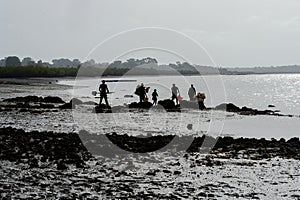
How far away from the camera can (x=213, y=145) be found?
898 inches

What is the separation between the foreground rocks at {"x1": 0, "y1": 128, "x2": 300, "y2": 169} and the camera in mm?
17609

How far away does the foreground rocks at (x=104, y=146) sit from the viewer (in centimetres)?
1761

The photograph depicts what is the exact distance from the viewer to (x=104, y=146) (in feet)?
68.2

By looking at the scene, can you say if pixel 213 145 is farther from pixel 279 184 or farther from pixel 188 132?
pixel 279 184

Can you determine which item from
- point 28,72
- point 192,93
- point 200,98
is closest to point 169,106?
point 192,93

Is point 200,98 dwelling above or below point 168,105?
above

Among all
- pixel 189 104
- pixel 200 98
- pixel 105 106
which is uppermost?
pixel 200 98

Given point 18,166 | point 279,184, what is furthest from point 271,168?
point 18,166

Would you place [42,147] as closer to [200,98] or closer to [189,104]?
[200,98]

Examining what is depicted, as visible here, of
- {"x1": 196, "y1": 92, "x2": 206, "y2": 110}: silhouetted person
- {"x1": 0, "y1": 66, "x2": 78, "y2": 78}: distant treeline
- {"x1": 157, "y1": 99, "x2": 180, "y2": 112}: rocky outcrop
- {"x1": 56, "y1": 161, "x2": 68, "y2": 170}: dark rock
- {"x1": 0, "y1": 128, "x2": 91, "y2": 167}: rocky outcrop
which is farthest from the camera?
{"x1": 0, "y1": 66, "x2": 78, "y2": 78}: distant treeline

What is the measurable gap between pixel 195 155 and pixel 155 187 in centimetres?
629

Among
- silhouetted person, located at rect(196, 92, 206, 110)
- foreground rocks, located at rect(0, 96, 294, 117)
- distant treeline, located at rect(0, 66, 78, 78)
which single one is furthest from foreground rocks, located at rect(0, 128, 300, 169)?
distant treeline, located at rect(0, 66, 78, 78)

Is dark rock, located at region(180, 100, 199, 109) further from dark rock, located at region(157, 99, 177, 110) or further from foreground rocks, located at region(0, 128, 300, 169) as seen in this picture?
foreground rocks, located at region(0, 128, 300, 169)

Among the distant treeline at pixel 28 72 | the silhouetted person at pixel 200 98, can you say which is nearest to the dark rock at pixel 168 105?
the silhouetted person at pixel 200 98
